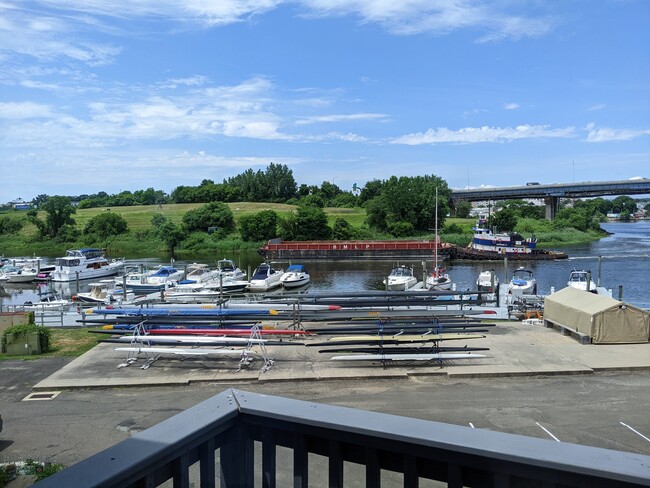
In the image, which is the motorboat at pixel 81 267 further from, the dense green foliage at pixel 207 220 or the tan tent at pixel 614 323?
the tan tent at pixel 614 323

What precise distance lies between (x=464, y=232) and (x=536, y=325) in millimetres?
76587

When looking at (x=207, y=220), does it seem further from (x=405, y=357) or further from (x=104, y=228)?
(x=405, y=357)

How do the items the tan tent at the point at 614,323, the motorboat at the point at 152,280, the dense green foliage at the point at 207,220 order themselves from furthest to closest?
1. the dense green foliage at the point at 207,220
2. the motorboat at the point at 152,280
3. the tan tent at the point at 614,323

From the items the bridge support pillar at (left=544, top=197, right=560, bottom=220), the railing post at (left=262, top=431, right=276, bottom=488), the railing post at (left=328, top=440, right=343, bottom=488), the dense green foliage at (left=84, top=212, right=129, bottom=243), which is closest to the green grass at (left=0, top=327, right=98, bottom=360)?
the railing post at (left=262, top=431, right=276, bottom=488)

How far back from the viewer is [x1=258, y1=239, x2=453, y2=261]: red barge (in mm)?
74625

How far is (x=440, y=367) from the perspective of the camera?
16.6m

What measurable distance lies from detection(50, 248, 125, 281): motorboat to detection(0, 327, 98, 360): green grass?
35.8 metres

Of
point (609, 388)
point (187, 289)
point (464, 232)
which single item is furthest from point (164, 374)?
point (464, 232)

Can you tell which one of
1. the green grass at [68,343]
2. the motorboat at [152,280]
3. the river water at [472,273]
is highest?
the green grass at [68,343]

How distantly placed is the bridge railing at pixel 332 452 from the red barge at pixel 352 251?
236ft

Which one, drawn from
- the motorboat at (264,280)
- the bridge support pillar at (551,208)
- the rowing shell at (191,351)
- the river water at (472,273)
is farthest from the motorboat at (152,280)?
the bridge support pillar at (551,208)

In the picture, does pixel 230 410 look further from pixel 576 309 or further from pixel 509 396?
pixel 576 309

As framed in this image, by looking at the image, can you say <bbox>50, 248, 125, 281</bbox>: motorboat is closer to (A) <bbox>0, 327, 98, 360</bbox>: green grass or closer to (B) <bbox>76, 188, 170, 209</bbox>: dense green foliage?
(A) <bbox>0, 327, 98, 360</bbox>: green grass

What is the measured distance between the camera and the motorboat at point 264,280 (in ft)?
156
